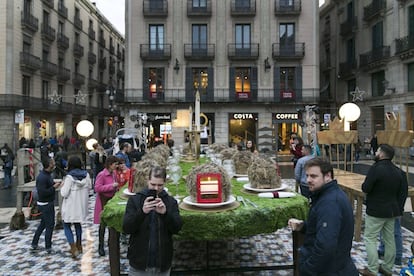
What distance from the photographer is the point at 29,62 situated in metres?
27.8

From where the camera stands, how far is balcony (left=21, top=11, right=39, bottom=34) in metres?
27.5

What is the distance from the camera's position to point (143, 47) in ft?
89.6

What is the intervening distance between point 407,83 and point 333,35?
39.5 ft

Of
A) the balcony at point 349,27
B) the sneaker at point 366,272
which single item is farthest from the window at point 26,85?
the sneaker at point 366,272

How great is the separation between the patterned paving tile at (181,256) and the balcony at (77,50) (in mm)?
33108

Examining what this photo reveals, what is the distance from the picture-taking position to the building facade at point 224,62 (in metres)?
27.1

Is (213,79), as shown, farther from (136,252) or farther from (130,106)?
(136,252)

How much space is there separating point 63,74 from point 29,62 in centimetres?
562

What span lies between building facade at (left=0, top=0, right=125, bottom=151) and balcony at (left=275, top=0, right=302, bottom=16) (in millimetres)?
14299

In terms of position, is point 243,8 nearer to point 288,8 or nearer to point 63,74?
point 288,8

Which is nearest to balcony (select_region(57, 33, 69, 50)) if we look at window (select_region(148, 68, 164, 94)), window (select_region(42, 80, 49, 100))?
window (select_region(42, 80, 49, 100))

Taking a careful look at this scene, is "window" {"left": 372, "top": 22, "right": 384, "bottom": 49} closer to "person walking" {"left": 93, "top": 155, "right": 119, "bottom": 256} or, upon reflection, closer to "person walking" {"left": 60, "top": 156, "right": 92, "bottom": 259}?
"person walking" {"left": 93, "top": 155, "right": 119, "bottom": 256}

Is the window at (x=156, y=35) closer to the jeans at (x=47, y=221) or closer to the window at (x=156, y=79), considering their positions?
the window at (x=156, y=79)

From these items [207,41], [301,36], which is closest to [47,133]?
[207,41]
